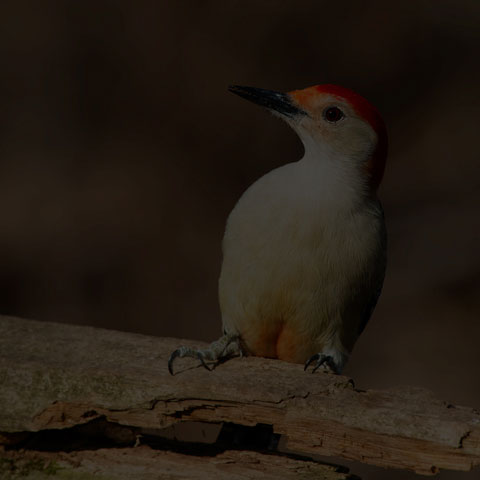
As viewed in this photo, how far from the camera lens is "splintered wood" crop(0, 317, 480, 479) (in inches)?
156

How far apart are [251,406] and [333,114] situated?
170cm

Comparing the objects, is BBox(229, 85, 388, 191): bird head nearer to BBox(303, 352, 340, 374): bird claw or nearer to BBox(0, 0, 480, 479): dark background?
BBox(303, 352, 340, 374): bird claw

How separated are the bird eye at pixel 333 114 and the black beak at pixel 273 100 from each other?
119 millimetres

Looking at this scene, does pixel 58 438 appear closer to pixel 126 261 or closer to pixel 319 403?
pixel 319 403

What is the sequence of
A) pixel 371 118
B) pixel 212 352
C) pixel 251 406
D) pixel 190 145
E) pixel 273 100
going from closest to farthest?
pixel 251 406
pixel 212 352
pixel 371 118
pixel 273 100
pixel 190 145

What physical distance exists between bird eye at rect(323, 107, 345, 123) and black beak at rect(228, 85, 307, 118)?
12cm

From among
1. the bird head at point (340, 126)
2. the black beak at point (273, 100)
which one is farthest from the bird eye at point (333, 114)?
the black beak at point (273, 100)

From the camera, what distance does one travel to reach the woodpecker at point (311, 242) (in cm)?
474

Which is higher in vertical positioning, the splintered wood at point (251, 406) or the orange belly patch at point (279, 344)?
the orange belly patch at point (279, 344)

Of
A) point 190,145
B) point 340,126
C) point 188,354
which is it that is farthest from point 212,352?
point 190,145

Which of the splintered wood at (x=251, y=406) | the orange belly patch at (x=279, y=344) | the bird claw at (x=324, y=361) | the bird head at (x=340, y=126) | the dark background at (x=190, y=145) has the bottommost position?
the splintered wood at (x=251, y=406)

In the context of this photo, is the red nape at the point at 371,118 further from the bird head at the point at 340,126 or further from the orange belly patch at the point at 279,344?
the orange belly patch at the point at 279,344

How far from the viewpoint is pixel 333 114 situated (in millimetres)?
4996

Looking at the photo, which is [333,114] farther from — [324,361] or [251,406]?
[251,406]
